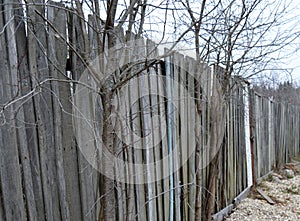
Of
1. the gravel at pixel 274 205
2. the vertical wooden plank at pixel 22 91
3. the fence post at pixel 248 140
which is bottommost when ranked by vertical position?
the gravel at pixel 274 205

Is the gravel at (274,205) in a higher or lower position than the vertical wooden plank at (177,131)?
lower

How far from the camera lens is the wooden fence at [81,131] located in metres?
1.15

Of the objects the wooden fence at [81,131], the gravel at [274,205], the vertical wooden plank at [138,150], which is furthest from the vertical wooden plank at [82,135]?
the gravel at [274,205]

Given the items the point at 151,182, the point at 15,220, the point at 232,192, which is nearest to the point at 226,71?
the point at 151,182

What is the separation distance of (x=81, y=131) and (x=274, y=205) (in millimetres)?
3058

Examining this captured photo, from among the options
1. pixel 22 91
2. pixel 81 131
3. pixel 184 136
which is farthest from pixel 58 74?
pixel 184 136

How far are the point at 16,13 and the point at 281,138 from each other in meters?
6.00

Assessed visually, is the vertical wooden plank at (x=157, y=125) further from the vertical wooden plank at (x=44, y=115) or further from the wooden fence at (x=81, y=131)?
the vertical wooden plank at (x=44, y=115)

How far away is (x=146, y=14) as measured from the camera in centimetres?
141

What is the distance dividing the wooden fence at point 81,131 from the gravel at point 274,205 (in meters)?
0.24

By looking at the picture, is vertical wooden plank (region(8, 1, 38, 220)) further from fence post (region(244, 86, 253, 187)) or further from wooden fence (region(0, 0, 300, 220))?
fence post (region(244, 86, 253, 187))

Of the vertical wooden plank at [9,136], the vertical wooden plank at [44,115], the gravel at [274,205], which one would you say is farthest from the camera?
the gravel at [274,205]

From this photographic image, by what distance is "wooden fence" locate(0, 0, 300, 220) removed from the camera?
1148mm

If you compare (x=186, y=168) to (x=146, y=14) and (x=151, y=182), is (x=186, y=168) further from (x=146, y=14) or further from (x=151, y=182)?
(x=146, y=14)
